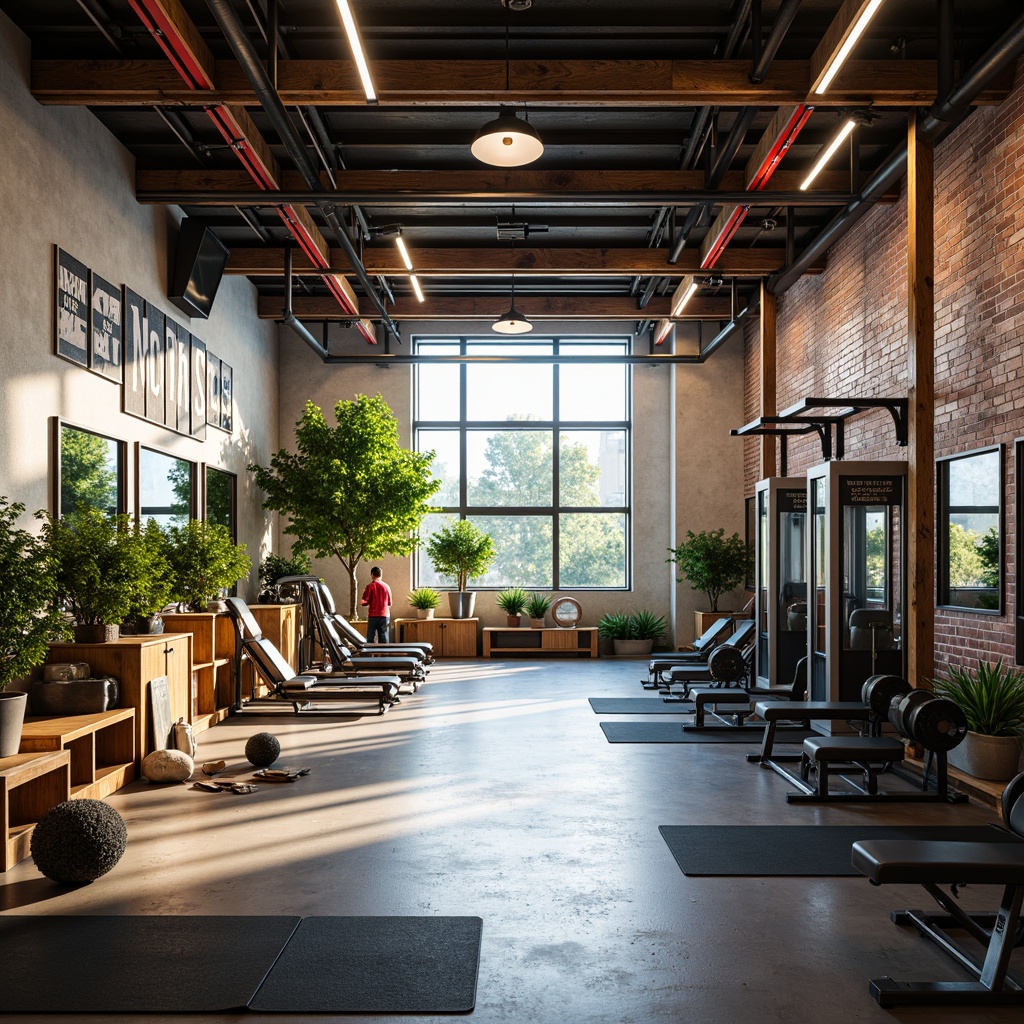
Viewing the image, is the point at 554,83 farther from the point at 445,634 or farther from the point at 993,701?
the point at 445,634

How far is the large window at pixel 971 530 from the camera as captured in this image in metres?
6.77

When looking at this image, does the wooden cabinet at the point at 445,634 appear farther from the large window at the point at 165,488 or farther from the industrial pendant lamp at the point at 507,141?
the industrial pendant lamp at the point at 507,141

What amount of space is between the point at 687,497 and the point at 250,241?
→ 760 centimetres

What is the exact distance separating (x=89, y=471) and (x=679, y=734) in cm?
553

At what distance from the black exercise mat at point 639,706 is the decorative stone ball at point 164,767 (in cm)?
427

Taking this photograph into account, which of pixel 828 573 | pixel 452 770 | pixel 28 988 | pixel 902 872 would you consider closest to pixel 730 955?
pixel 902 872

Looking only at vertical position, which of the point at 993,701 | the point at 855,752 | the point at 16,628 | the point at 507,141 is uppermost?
the point at 507,141

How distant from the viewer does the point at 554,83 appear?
6.44 metres

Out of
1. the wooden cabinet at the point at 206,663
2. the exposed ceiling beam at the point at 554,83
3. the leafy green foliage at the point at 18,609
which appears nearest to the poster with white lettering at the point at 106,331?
the exposed ceiling beam at the point at 554,83

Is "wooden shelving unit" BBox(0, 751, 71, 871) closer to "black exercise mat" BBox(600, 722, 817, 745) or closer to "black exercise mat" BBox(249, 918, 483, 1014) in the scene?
"black exercise mat" BBox(249, 918, 483, 1014)

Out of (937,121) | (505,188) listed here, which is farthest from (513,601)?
(937,121)

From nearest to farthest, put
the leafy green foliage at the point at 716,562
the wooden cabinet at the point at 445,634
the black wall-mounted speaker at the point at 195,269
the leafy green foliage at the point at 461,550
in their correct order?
the black wall-mounted speaker at the point at 195,269 < the leafy green foliage at the point at 716,562 < the leafy green foliage at the point at 461,550 < the wooden cabinet at the point at 445,634

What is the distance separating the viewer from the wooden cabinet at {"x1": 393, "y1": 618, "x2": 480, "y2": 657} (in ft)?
48.0

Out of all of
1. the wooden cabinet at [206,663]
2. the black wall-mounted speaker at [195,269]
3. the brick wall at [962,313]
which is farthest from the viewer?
the black wall-mounted speaker at [195,269]
